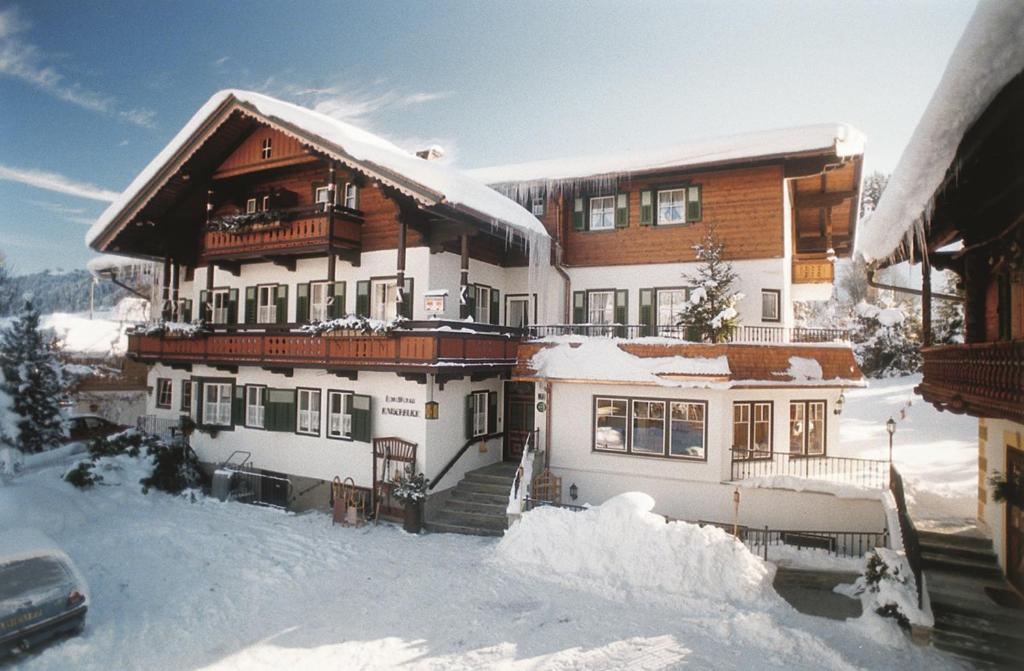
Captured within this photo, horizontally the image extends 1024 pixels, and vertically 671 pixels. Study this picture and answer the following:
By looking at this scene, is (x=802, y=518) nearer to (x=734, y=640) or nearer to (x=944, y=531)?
(x=944, y=531)

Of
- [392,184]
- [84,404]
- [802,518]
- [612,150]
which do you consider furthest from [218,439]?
[802,518]

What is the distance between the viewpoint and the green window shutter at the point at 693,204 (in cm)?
1862

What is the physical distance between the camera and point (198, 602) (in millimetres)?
10914

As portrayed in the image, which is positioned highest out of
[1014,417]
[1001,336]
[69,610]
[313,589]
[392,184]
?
[392,184]

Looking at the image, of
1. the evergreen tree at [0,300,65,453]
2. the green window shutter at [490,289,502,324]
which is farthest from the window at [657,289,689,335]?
the evergreen tree at [0,300,65,453]

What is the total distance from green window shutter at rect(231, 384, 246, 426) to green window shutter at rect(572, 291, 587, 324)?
500 inches

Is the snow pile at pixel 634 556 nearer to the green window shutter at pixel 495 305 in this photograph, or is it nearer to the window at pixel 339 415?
the window at pixel 339 415

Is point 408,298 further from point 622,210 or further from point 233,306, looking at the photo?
point 233,306

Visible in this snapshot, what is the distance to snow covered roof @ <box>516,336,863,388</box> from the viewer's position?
15289 millimetres

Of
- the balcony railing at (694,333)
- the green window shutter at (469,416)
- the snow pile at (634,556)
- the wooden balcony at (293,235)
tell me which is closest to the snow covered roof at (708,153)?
the balcony railing at (694,333)

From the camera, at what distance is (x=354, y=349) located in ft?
55.2

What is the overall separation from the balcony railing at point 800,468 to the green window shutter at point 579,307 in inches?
280

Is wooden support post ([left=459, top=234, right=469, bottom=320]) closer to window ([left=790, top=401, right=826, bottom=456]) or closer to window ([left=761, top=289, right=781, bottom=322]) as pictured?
window ([left=761, top=289, right=781, bottom=322])

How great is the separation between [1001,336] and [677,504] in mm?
8411
